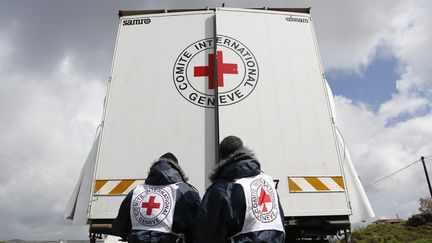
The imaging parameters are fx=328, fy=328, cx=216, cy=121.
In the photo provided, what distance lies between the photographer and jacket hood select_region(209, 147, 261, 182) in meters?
2.20

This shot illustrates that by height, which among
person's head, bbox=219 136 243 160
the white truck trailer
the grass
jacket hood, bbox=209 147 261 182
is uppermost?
the white truck trailer

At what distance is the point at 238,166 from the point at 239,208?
28 centimetres

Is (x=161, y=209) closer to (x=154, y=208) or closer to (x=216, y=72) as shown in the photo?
(x=154, y=208)

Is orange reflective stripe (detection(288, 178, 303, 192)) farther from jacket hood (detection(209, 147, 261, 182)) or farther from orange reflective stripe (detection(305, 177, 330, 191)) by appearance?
jacket hood (detection(209, 147, 261, 182))

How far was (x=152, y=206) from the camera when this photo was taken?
245 centimetres

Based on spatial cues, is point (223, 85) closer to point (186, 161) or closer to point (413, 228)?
point (186, 161)

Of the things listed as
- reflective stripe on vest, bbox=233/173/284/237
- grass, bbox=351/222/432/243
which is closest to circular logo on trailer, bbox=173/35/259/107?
reflective stripe on vest, bbox=233/173/284/237

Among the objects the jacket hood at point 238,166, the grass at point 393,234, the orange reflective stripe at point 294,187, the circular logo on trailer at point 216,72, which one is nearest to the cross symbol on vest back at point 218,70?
the circular logo on trailer at point 216,72

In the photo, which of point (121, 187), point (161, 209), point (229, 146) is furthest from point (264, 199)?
point (121, 187)

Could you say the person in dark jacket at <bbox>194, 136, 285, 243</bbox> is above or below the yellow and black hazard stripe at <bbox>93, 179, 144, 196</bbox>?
below

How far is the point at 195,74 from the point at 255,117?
0.87 meters

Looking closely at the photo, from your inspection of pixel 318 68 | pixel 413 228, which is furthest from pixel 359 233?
pixel 318 68

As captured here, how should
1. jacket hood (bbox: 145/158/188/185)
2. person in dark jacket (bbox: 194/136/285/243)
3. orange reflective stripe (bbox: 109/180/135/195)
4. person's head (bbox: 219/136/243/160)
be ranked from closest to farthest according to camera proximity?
person in dark jacket (bbox: 194/136/285/243), person's head (bbox: 219/136/243/160), jacket hood (bbox: 145/158/188/185), orange reflective stripe (bbox: 109/180/135/195)

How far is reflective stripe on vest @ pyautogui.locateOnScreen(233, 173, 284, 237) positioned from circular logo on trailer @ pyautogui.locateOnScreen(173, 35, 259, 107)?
5.00 ft
